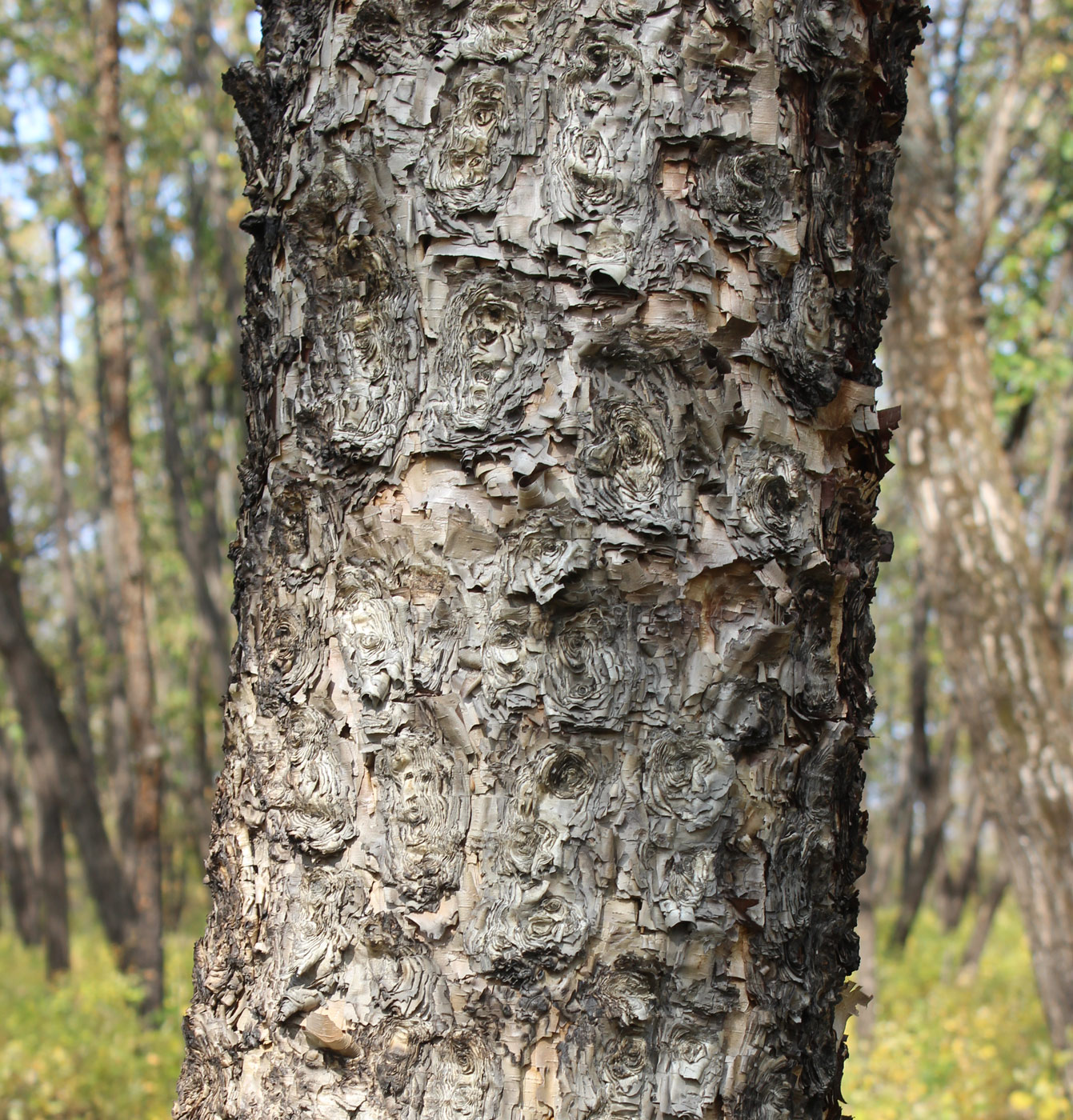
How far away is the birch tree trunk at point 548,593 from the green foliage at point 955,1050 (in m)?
3.80

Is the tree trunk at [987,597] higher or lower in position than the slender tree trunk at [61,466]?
lower

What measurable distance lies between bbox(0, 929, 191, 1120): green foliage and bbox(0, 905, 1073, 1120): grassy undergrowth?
0.04 ft

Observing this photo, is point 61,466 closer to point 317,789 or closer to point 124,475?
point 124,475

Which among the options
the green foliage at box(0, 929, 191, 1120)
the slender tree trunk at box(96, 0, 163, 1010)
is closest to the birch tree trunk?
the green foliage at box(0, 929, 191, 1120)

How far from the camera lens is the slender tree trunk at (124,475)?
7477mm

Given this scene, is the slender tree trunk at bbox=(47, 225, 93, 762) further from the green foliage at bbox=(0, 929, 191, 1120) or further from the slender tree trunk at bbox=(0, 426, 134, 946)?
the green foliage at bbox=(0, 929, 191, 1120)

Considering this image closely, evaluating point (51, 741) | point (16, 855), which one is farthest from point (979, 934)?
point (16, 855)

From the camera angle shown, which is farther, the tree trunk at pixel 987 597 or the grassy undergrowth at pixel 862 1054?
the grassy undergrowth at pixel 862 1054

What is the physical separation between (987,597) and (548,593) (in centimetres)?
334

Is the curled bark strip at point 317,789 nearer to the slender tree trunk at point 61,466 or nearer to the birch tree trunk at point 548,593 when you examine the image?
the birch tree trunk at point 548,593

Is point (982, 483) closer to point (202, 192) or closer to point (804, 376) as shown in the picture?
point (804, 376)

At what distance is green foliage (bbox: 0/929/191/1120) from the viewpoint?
228 inches

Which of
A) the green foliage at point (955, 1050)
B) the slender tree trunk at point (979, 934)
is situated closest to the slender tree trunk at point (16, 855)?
the green foliage at point (955, 1050)

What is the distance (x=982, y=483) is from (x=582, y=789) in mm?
3418
